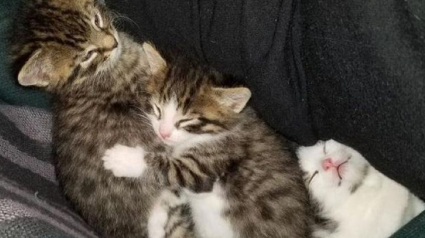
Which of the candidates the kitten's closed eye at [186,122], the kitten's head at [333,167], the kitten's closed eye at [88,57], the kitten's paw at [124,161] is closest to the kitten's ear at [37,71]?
the kitten's closed eye at [88,57]

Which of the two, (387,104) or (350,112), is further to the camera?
(350,112)

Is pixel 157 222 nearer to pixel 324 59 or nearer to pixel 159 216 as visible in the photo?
pixel 159 216

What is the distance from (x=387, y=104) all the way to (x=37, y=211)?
33.8 inches

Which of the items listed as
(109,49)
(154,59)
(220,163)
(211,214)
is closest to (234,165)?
(220,163)

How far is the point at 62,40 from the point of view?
1.73 m

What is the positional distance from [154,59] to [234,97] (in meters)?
0.27

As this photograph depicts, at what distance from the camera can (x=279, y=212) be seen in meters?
1.70

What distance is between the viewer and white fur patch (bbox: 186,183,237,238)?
1732mm

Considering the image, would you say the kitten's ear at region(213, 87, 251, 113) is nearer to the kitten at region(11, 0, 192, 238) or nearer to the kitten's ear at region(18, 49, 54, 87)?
the kitten at region(11, 0, 192, 238)

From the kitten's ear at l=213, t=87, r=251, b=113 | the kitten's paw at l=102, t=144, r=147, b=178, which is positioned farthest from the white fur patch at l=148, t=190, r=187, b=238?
the kitten's ear at l=213, t=87, r=251, b=113

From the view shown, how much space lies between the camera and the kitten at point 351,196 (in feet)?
5.67

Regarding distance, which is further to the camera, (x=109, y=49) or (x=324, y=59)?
(x=109, y=49)

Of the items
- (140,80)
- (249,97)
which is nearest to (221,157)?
(249,97)

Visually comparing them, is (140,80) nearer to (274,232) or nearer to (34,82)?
(34,82)
